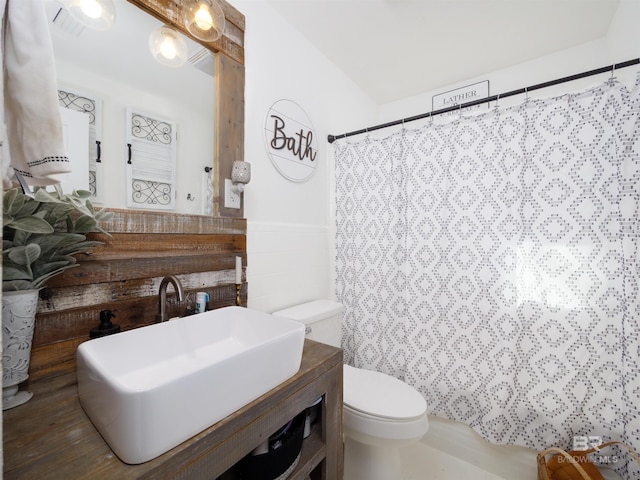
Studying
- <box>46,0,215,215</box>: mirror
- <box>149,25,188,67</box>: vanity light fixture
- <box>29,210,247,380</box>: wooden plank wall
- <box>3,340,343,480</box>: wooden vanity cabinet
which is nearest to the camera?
<box>3,340,343,480</box>: wooden vanity cabinet

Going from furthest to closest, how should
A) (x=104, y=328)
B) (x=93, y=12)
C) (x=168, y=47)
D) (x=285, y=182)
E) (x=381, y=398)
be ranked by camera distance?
1. (x=285, y=182)
2. (x=381, y=398)
3. (x=168, y=47)
4. (x=93, y=12)
5. (x=104, y=328)

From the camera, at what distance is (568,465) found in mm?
1179

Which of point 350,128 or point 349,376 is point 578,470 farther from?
point 350,128

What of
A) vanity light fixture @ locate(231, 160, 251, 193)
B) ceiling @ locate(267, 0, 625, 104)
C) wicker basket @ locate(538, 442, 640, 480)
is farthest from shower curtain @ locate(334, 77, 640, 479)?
vanity light fixture @ locate(231, 160, 251, 193)

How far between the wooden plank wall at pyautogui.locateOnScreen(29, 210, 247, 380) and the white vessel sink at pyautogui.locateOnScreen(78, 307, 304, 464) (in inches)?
7.9

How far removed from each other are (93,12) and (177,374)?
3.91ft

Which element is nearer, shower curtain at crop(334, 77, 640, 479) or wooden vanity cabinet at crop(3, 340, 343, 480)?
wooden vanity cabinet at crop(3, 340, 343, 480)

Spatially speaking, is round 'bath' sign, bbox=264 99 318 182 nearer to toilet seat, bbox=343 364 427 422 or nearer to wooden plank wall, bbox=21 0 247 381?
wooden plank wall, bbox=21 0 247 381

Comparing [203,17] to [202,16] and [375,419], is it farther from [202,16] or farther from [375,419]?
[375,419]

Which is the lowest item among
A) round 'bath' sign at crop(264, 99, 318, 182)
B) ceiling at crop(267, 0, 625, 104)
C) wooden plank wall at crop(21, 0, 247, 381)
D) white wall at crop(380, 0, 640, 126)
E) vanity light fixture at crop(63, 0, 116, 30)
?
wooden plank wall at crop(21, 0, 247, 381)

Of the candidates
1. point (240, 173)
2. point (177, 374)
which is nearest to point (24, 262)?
point (177, 374)

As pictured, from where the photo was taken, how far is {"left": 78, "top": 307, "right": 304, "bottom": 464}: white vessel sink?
482 millimetres

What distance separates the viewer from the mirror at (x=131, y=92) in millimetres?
897

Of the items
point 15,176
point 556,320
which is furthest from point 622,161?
point 15,176
